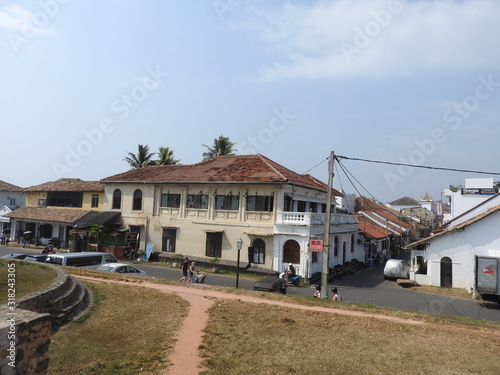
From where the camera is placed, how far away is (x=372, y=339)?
10.7 m

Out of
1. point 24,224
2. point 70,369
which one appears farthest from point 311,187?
point 24,224

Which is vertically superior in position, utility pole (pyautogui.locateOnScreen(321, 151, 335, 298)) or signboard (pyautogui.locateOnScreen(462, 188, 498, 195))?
signboard (pyautogui.locateOnScreen(462, 188, 498, 195))

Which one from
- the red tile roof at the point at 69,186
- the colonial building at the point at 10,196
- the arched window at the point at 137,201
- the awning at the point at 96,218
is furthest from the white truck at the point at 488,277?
the colonial building at the point at 10,196

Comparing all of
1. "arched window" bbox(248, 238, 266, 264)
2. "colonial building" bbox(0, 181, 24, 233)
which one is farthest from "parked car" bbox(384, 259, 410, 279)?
"colonial building" bbox(0, 181, 24, 233)

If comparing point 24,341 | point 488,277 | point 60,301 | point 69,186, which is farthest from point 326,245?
point 69,186

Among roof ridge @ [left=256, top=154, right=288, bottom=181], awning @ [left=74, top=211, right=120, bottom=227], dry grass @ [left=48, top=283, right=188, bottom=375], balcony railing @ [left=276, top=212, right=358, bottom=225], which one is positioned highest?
roof ridge @ [left=256, top=154, right=288, bottom=181]

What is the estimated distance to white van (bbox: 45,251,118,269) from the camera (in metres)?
21.2

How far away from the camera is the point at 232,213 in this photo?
28641 mm

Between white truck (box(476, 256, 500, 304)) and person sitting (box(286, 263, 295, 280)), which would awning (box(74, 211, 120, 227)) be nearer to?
person sitting (box(286, 263, 295, 280))

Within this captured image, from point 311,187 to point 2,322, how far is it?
25.8 m

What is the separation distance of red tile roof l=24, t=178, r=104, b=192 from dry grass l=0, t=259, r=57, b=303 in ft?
67.9

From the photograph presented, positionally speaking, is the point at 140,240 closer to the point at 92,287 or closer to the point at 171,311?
the point at 92,287

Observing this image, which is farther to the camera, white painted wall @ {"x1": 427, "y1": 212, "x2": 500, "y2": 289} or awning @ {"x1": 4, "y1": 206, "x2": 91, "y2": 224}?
awning @ {"x1": 4, "y1": 206, "x2": 91, "y2": 224}

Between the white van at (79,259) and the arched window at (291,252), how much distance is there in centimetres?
1192
